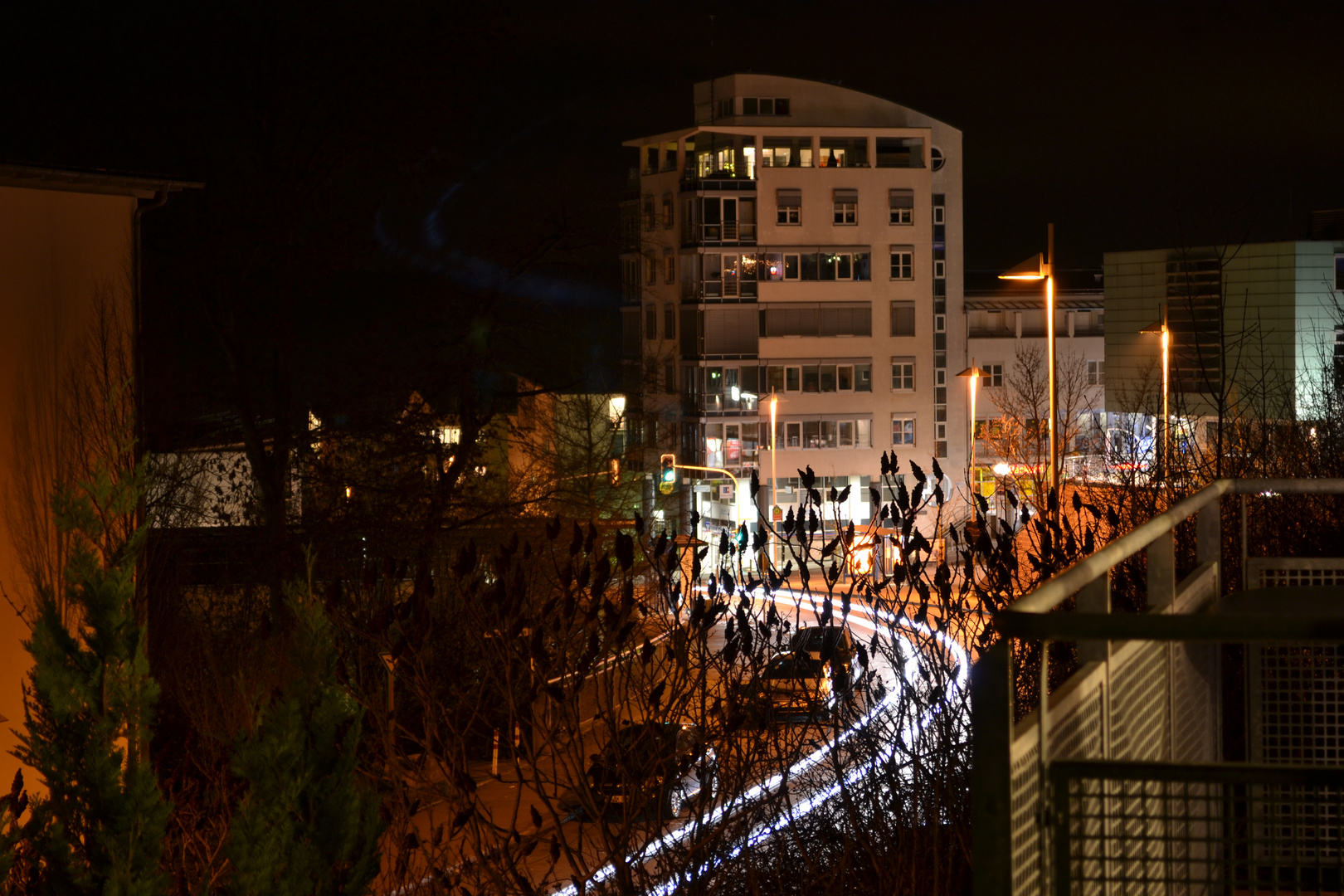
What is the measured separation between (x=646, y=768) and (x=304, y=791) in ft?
6.50

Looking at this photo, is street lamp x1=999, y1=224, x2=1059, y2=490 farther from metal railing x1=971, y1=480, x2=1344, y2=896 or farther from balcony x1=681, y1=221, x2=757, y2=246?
balcony x1=681, y1=221, x2=757, y2=246

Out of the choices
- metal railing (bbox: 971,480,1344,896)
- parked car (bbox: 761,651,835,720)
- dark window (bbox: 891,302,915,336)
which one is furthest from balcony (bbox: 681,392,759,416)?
metal railing (bbox: 971,480,1344,896)

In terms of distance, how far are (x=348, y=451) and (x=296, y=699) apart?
65.3 feet

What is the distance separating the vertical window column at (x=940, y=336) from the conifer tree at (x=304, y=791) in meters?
57.5

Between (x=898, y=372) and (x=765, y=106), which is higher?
(x=765, y=106)

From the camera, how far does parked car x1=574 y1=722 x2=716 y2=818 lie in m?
7.75

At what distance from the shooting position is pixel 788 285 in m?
60.0

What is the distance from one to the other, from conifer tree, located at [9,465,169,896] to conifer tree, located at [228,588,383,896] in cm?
85

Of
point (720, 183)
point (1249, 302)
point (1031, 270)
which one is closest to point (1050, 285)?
point (1031, 270)

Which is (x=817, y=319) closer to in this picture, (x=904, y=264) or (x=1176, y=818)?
(x=904, y=264)

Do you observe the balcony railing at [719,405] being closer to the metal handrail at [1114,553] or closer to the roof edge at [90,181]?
the roof edge at [90,181]

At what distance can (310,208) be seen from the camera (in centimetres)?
2506

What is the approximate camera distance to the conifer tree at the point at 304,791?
21.6 ft

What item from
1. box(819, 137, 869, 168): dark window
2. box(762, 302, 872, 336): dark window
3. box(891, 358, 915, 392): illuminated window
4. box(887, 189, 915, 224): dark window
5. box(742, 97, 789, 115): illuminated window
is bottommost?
box(891, 358, 915, 392): illuminated window
